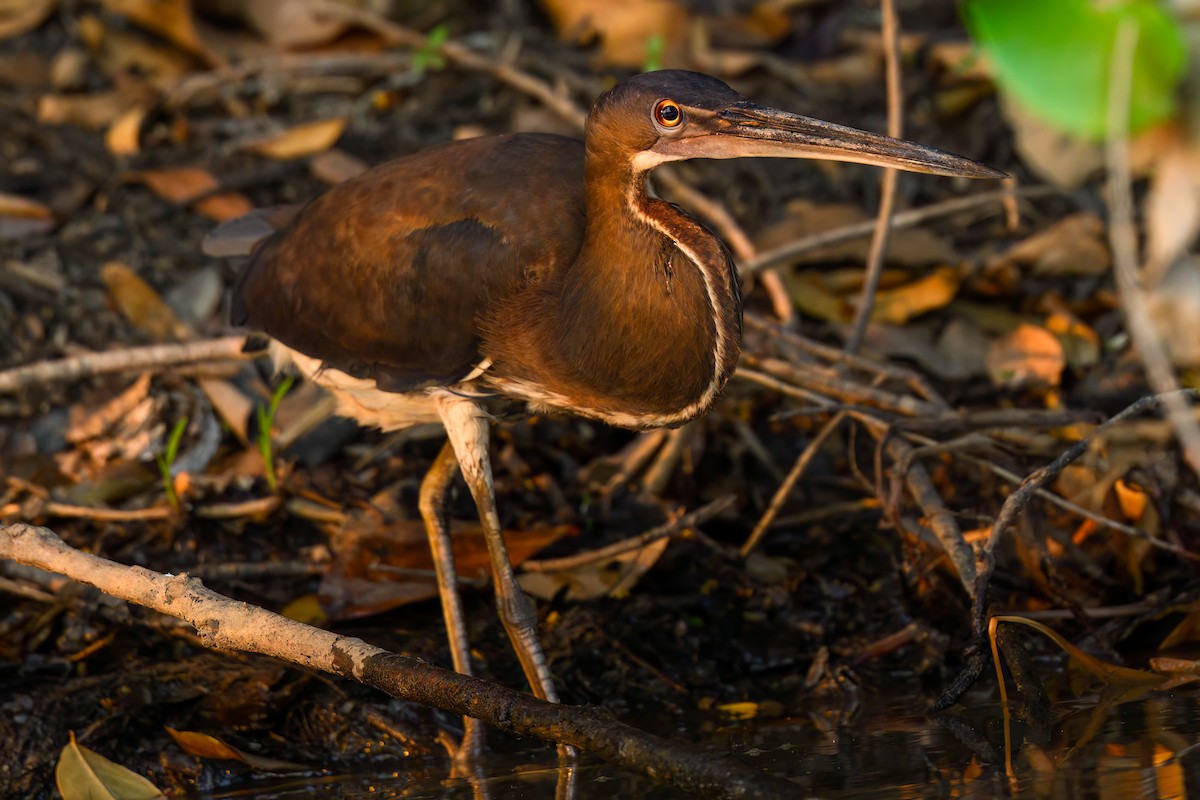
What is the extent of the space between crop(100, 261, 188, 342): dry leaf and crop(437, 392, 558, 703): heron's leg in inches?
73.0

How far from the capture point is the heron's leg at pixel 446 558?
4047mm

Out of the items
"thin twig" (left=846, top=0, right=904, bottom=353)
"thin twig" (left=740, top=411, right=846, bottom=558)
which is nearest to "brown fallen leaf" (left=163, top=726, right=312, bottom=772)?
"thin twig" (left=740, top=411, right=846, bottom=558)

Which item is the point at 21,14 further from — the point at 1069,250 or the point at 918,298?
the point at 1069,250

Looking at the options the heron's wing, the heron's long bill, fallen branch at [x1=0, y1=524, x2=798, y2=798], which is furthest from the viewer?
the heron's wing

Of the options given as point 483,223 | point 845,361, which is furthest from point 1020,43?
point 845,361

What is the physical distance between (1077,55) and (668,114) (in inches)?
93.7

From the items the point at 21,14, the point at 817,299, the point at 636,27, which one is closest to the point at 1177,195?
the point at 817,299

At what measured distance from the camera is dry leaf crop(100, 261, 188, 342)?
5.42m

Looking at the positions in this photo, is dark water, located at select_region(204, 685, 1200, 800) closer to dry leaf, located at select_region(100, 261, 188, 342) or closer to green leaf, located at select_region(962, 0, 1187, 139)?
green leaf, located at select_region(962, 0, 1187, 139)

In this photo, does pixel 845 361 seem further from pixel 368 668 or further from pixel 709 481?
pixel 368 668

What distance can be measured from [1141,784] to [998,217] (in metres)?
3.46

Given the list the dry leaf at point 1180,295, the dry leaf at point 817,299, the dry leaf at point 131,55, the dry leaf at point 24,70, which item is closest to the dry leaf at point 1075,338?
the dry leaf at point 817,299

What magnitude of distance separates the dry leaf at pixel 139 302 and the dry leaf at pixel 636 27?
233 centimetres

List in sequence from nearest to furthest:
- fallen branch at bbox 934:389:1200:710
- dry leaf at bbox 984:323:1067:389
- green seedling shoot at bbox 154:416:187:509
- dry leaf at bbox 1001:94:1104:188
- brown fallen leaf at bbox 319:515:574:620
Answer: dry leaf at bbox 1001:94:1104:188 < fallen branch at bbox 934:389:1200:710 < brown fallen leaf at bbox 319:515:574:620 < green seedling shoot at bbox 154:416:187:509 < dry leaf at bbox 984:323:1067:389
